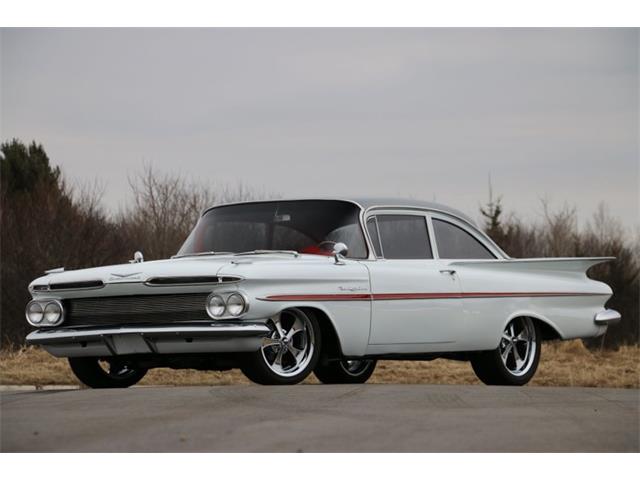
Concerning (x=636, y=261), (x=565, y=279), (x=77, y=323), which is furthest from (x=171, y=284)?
(x=636, y=261)

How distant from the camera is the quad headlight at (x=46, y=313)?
10.6 m

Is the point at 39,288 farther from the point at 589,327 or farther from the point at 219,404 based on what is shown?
the point at 589,327

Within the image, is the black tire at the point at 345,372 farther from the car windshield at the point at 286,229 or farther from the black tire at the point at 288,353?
the black tire at the point at 288,353

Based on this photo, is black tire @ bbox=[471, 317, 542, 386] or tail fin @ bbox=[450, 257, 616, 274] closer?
black tire @ bbox=[471, 317, 542, 386]

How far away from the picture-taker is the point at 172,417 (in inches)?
306

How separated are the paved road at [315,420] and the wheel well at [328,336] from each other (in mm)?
567

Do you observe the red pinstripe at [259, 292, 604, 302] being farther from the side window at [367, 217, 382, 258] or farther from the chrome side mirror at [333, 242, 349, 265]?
the side window at [367, 217, 382, 258]

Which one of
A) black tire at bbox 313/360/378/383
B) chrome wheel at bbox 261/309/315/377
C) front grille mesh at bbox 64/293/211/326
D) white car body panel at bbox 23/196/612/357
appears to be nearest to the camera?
front grille mesh at bbox 64/293/211/326

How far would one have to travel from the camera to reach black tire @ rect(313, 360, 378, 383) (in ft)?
41.1

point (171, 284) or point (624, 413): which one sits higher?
point (171, 284)

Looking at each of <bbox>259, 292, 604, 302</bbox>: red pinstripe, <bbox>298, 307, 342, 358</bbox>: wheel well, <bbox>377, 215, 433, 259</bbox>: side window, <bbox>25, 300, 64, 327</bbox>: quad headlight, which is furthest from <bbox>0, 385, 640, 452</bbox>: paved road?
<bbox>377, 215, 433, 259</bbox>: side window

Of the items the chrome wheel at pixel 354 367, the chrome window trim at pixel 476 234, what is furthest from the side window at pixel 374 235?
the chrome wheel at pixel 354 367

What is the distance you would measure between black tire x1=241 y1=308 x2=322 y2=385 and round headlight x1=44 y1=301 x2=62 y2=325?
1.75 metres

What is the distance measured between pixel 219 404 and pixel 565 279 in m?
5.66
